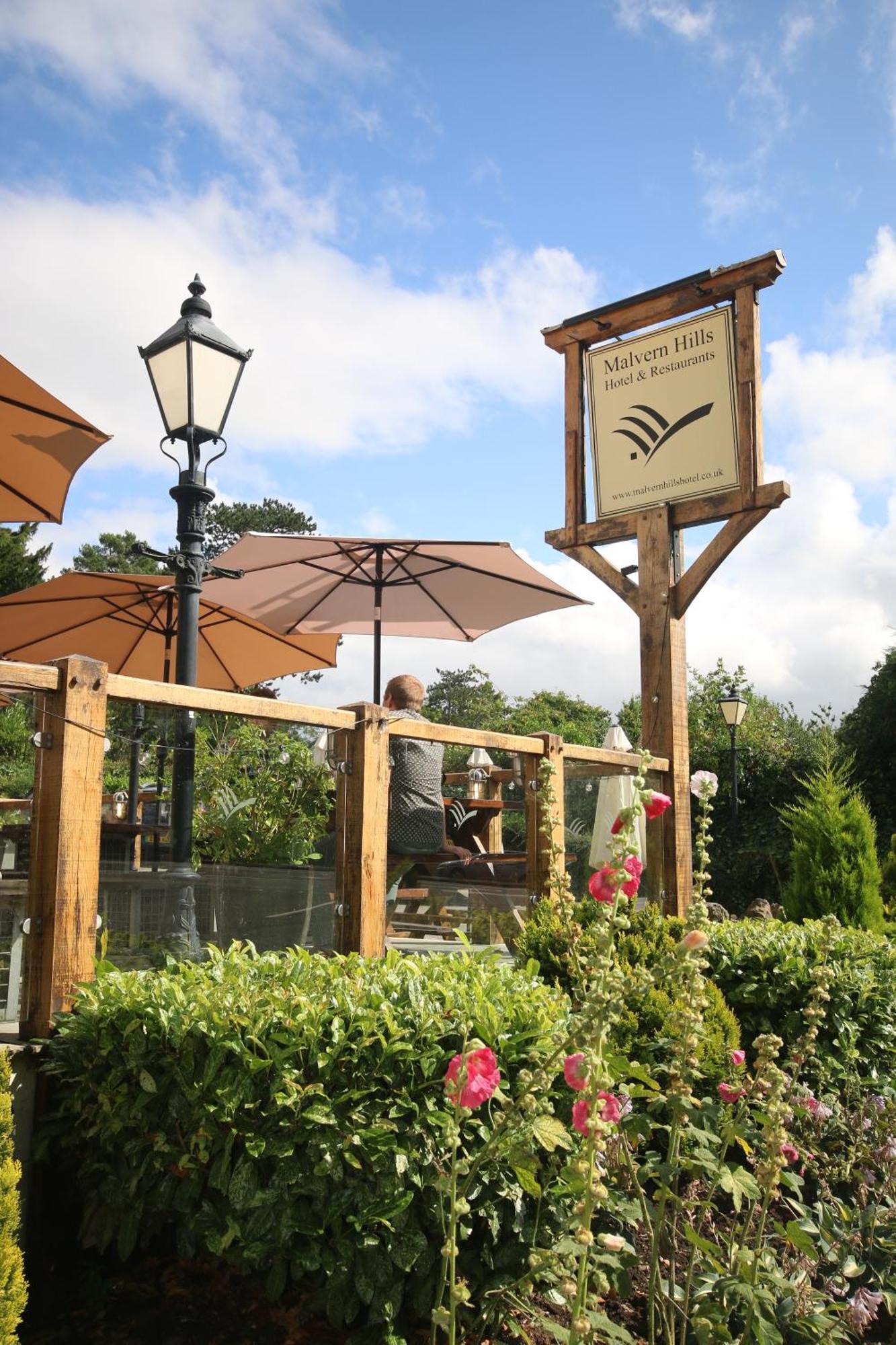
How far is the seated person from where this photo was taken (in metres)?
3.65

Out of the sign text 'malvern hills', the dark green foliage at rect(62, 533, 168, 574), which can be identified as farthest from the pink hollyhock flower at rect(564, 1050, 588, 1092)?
the dark green foliage at rect(62, 533, 168, 574)

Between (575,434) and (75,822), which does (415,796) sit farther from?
(575,434)

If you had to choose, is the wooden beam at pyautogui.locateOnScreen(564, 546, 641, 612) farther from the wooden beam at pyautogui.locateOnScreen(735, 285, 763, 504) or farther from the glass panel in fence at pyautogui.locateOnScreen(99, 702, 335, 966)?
the glass panel in fence at pyautogui.locateOnScreen(99, 702, 335, 966)

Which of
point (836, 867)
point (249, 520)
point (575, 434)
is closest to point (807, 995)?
point (836, 867)

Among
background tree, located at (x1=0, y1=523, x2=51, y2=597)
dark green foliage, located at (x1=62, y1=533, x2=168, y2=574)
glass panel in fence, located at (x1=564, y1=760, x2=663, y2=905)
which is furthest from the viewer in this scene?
dark green foliage, located at (x1=62, y1=533, x2=168, y2=574)

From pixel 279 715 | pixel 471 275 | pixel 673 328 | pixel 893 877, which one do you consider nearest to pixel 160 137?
pixel 471 275

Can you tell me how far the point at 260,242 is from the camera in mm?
7043

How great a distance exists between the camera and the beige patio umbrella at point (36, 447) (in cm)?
471

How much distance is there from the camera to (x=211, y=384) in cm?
495

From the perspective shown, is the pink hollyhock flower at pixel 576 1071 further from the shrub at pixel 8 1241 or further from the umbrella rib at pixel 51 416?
the umbrella rib at pixel 51 416

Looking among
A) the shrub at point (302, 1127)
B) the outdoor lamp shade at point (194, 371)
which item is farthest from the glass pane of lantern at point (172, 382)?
the shrub at point (302, 1127)

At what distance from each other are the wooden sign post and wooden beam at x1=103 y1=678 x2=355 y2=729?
113 inches

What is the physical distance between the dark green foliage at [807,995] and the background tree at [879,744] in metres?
9.40

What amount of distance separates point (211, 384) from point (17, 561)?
2068cm
